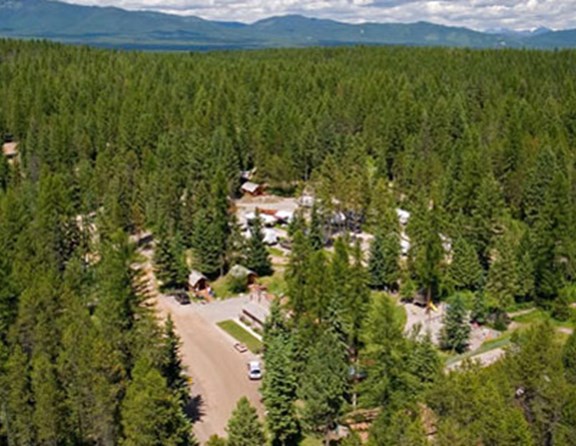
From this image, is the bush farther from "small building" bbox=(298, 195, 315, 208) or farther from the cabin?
"small building" bbox=(298, 195, 315, 208)

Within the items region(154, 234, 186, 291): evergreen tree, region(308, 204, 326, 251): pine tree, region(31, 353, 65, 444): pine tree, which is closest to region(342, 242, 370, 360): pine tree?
region(31, 353, 65, 444): pine tree

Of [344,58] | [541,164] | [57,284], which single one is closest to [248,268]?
[57,284]

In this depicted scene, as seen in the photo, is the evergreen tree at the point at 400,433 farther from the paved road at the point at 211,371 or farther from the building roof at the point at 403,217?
the building roof at the point at 403,217

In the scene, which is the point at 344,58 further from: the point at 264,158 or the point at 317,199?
the point at 317,199

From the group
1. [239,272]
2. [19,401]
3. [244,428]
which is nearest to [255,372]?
[244,428]

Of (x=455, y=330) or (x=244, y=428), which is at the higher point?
(x=244, y=428)

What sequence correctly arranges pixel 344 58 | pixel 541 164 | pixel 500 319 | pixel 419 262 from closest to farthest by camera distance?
pixel 500 319 < pixel 419 262 < pixel 541 164 < pixel 344 58

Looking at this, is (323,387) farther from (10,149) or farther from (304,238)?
(10,149)
